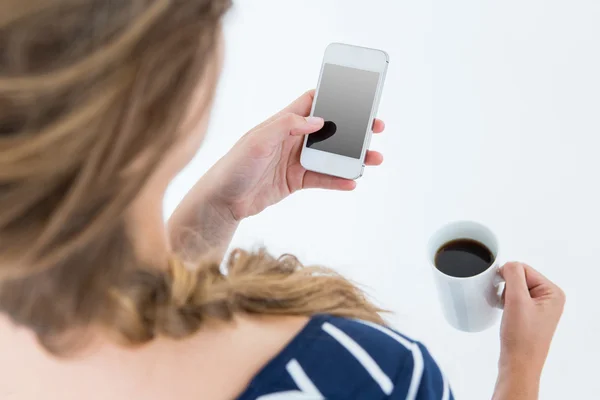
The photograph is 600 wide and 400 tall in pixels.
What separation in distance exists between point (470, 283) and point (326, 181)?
0.24 meters

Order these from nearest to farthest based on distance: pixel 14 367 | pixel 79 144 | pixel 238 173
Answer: pixel 79 144
pixel 14 367
pixel 238 173

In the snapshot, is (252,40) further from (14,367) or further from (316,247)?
(14,367)

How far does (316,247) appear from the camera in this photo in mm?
878

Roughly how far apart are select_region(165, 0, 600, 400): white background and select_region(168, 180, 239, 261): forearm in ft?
0.72

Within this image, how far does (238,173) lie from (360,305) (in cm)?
24

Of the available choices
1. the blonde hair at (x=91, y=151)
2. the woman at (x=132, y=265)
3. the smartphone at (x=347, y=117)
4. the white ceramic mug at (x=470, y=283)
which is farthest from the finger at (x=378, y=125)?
the blonde hair at (x=91, y=151)

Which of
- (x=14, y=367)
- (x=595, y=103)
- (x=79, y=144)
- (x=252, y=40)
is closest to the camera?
(x=79, y=144)

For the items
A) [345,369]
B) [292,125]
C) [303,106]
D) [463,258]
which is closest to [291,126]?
[292,125]

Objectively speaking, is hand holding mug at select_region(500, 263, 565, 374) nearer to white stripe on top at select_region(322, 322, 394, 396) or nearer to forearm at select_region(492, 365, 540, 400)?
forearm at select_region(492, 365, 540, 400)

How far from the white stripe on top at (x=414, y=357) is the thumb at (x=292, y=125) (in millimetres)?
269

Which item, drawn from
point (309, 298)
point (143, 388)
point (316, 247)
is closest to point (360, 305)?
point (309, 298)

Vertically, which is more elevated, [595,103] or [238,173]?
[595,103]

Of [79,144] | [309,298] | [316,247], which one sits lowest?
[316,247]

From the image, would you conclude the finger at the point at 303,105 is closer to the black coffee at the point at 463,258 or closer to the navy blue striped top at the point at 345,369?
the black coffee at the point at 463,258
